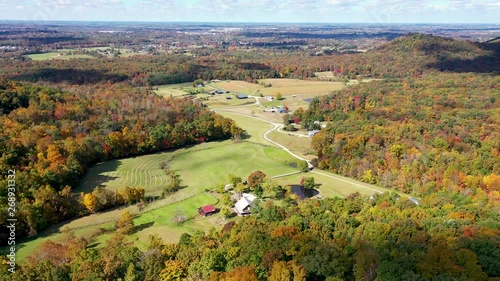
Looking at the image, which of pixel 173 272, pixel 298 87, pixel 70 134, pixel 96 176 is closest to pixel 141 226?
pixel 173 272

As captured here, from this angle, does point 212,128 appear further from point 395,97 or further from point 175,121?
point 395,97

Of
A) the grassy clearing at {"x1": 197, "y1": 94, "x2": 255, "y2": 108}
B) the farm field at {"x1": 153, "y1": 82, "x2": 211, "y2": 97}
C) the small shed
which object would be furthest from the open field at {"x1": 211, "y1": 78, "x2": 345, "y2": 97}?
the small shed

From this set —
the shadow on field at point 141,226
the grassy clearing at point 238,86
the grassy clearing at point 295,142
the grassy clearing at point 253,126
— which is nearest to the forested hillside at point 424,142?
the grassy clearing at point 295,142

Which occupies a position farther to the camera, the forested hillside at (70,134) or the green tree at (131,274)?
the forested hillside at (70,134)

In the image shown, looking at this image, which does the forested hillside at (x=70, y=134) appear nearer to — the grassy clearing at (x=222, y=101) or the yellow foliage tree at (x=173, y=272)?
the grassy clearing at (x=222, y=101)

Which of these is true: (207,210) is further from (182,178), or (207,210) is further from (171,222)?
(182,178)

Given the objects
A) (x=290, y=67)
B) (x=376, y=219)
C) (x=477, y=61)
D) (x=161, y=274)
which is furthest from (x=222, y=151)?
(x=477, y=61)
